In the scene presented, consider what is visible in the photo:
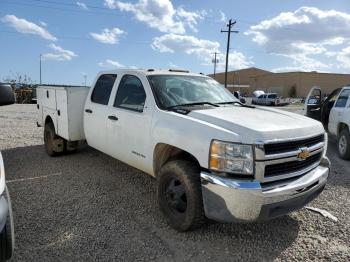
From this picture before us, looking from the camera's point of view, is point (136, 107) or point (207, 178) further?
point (136, 107)

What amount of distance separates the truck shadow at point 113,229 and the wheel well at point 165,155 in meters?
0.64

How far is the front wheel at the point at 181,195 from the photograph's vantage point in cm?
359

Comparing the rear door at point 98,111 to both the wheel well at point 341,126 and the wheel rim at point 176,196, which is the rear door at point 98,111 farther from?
the wheel well at point 341,126

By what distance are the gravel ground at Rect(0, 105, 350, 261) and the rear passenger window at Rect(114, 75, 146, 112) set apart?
1.30m

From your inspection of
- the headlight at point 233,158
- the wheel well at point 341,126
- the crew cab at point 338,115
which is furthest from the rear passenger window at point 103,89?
the wheel well at point 341,126

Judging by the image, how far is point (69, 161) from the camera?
6.94 m

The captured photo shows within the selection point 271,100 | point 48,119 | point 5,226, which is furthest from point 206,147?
point 271,100

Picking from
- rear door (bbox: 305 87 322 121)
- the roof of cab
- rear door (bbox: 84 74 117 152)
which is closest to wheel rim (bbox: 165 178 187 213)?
the roof of cab

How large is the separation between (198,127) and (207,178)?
1.81 feet

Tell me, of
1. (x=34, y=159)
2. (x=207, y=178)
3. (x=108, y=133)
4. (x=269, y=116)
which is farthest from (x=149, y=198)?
(x=34, y=159)

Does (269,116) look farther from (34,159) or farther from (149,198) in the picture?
(34,159)

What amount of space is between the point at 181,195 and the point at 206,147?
2.38 ft

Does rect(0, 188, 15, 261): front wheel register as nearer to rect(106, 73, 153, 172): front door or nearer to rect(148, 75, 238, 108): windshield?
rect(106, 73, 153, 172): front door

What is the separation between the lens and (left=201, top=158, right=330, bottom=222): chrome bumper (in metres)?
3.21
